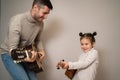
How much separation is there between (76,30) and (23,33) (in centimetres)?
74

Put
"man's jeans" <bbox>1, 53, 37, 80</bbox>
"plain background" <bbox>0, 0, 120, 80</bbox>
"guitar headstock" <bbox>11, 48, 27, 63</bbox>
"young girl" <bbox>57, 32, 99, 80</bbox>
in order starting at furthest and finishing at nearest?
"plain background" <bbox>0, 0, 120, 80</bbox> < "young girl" <bbox>57, 32, 99, 80</bbox> < "man's jeans" <bbox>1, 53, 37, 80</bbox> < "guitar headstock" <bbox>11, 48, 27, 63</bbox>

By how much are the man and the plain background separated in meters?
0.47

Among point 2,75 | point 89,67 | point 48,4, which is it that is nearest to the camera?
point 48,4

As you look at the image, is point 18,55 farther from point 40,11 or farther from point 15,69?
point 40,11

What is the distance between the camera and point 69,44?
2.19m

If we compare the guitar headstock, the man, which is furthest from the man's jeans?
the guitar headstock

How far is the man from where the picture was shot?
4.88 ft

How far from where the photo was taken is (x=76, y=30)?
2.18 metres

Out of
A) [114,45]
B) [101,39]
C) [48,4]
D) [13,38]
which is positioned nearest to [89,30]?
[101,39]

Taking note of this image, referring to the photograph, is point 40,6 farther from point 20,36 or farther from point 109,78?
point 109,78

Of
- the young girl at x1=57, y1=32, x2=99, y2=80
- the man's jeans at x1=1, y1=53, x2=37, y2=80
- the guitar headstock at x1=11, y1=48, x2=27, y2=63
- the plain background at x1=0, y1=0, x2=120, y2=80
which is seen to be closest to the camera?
the guitar headstock at x1=11, y1=48, x2=27, y2=63

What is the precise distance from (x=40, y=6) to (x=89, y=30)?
78 centimetres

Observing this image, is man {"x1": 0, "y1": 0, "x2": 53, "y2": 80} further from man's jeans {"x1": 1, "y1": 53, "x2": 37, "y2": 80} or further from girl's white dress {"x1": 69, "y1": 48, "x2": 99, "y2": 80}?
girl's white dress {"x1": 69, "y1": 48, "x2": 99, "y2": 80}

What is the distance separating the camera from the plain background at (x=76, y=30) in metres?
2.16
